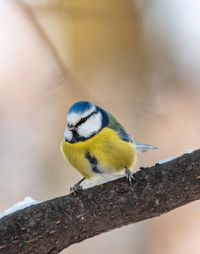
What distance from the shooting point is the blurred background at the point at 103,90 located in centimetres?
331

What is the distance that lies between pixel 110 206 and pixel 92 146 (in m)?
0.46

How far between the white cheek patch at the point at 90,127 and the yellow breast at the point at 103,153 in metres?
0.03

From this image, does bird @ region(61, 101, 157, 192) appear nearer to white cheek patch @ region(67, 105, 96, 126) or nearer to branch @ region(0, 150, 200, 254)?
white cheek patch @ region(67, 105, 96, 126)

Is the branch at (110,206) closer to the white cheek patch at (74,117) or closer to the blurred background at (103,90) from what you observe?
the white cheek patch at (74,117)

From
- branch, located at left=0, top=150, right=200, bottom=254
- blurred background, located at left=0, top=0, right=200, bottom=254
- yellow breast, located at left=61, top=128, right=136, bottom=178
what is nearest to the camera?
branch, located at left=0, top=150, right=200, bottom=254

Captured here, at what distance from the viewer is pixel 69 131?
2146mm

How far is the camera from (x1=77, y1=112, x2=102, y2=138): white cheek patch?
6.90 feet

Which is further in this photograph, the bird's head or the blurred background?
the blurred background

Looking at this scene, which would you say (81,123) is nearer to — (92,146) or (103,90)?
(92,146)

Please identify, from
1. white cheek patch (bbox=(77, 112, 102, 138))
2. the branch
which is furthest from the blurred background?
the branch

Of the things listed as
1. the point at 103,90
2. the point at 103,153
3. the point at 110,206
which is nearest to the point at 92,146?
the point at 103,153

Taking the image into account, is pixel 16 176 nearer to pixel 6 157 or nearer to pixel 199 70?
pixel 6 157

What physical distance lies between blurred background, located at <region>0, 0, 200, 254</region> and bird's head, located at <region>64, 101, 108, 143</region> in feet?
3.21

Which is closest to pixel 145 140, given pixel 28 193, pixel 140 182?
pixel 28 193
